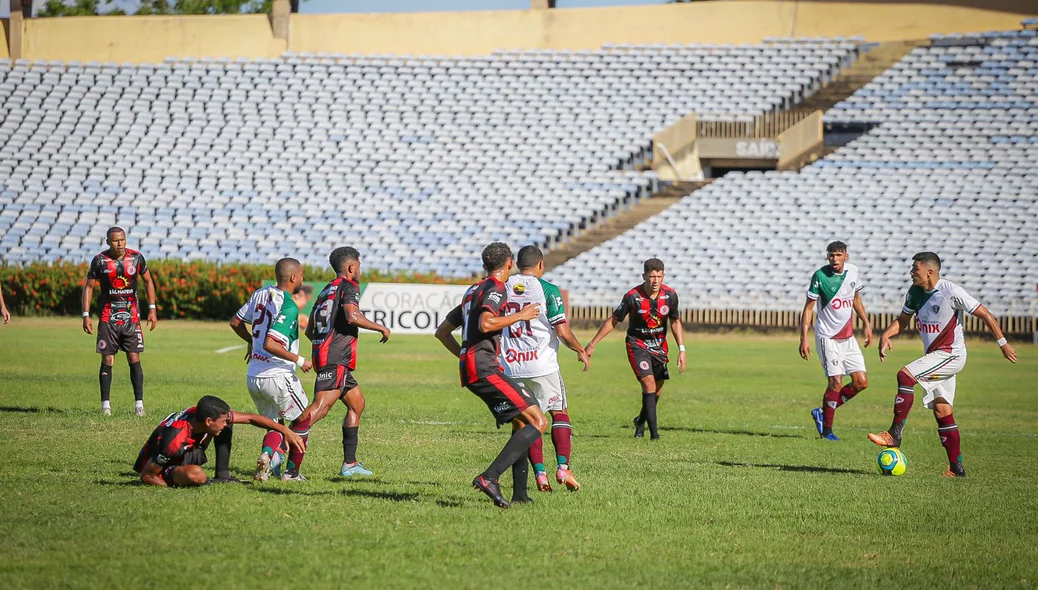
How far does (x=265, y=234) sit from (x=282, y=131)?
22.0ft

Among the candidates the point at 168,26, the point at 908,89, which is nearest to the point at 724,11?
the point at 908,89

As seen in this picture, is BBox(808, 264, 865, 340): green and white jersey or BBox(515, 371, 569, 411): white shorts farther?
BBox(808, 264, 865, 340): green and white jersey

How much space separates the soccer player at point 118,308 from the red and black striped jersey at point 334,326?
471cm

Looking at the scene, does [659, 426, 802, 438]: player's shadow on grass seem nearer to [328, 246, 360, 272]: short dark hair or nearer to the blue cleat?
the blue cleat

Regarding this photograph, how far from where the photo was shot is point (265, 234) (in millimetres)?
38781

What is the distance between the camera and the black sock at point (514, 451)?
8164 millimetres

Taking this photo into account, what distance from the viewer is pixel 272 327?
9422 millimetres

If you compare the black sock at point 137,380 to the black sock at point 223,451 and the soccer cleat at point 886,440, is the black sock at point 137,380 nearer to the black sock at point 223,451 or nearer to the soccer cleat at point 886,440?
the black sock at point 223,451

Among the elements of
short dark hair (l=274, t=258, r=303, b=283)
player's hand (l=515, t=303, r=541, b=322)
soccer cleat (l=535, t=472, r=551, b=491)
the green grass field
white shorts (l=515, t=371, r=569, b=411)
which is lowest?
the green grass field

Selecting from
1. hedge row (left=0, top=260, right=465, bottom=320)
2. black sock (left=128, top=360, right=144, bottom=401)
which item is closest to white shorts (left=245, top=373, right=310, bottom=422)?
black sock (left=128, top=360, right=144, bottom=401)

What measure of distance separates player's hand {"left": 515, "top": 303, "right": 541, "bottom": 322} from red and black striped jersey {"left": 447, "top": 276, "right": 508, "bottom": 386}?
158mm

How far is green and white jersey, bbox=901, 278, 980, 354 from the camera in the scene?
438 inches

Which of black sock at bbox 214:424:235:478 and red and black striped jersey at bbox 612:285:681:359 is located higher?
red and black striped jersey at bbox 612:285:681:359

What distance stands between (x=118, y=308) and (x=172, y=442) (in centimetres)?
552
